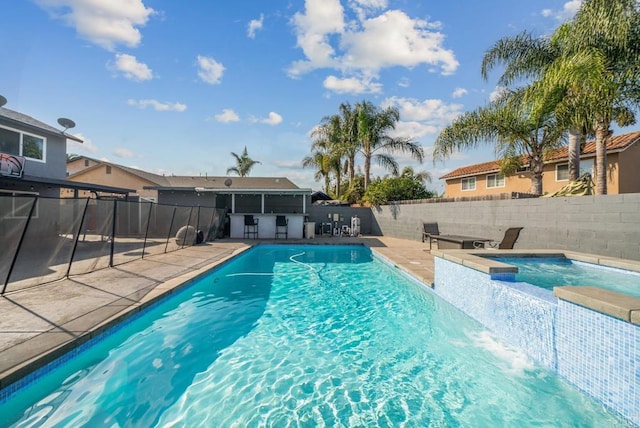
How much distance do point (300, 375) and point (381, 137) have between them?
1736cm

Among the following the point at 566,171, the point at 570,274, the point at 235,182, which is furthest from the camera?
the point at 235,182

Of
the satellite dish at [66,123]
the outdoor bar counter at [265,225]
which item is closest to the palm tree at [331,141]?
the outdoor bar counter at [265,225]

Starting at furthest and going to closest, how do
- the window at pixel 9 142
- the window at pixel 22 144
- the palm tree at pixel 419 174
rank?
the palm tree at pixel 419 174 → the window at pixel 22 144 → the window at pixel 9 142

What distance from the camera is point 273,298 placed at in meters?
6.34

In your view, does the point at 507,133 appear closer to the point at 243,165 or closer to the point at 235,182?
the point at 235,182

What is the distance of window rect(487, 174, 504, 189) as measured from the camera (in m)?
17.3

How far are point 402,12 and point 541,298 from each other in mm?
9011

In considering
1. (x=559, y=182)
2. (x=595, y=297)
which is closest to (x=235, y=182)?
(x=559, y=182)

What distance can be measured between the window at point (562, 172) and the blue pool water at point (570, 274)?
979 cm

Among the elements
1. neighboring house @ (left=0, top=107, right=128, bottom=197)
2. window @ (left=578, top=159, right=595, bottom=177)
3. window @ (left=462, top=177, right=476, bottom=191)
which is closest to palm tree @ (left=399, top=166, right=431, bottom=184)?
window @ (left=462, top=177, right=476, bottom=191)

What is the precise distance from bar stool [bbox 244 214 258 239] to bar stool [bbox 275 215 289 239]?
101 centimetres

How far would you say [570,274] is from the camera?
19.1 ft

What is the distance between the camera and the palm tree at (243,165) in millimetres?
35531

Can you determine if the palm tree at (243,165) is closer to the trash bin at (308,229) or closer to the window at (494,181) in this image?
the trash bin at (308,229)
